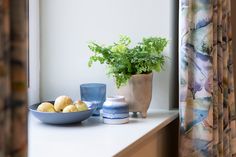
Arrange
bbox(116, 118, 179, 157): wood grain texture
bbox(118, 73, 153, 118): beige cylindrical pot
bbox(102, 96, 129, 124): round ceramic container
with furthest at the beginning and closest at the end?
bbox(118, 73, 153, 118): beige cylindrical pot → bbox(102, 96, 129, 124): round ceramic container → bbox(116, 118, 179, 157): wood grain texture

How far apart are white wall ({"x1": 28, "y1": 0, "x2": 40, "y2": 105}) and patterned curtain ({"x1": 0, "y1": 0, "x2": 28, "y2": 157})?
1.27 m

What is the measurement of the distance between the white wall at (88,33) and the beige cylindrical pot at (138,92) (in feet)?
0.58

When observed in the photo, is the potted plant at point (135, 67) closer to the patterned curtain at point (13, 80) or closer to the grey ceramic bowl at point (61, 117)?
the grey ceramic bowl at point (61, 117)

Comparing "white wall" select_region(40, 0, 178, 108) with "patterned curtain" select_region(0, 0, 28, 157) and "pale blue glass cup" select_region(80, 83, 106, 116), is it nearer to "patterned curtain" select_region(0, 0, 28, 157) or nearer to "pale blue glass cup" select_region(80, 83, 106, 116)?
"pale blue glass cup" select_region(80, 83, 106, 116)

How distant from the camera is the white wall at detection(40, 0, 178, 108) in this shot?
5.60ft

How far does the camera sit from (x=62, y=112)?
4.61 feet

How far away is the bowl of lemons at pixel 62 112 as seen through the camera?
4.55 feet

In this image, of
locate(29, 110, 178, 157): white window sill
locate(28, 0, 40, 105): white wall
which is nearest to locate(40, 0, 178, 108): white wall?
locate(28, 0, 40, 105): white wall

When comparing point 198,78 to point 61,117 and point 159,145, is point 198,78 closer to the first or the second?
point 159,145

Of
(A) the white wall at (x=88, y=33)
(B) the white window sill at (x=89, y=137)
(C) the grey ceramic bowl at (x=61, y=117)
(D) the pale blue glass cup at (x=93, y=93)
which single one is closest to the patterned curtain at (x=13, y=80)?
(B) the white window sill at (x=89, y=137)

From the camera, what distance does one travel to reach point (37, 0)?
6.16 ft

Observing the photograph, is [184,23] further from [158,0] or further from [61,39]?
[61,39]

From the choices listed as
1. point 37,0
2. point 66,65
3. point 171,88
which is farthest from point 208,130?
point 37,0

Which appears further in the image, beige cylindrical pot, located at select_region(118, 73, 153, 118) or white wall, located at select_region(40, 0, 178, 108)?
white wall, located at select_region(40, 0, 178, 108)
